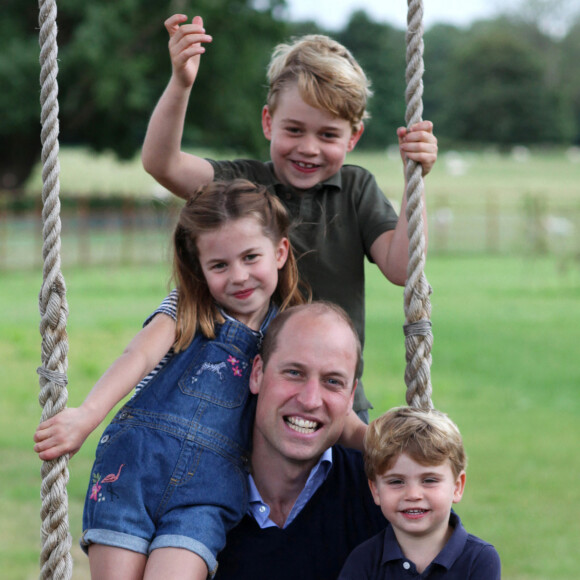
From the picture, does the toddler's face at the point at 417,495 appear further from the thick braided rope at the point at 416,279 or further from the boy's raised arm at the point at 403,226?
the boy's raised arm at the point at 403,226

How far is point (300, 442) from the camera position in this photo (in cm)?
227

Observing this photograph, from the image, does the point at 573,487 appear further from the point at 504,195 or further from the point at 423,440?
the point at 504,195

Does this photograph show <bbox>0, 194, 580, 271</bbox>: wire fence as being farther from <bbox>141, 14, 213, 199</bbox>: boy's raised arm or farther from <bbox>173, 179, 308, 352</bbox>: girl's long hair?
<bbox>173, 179, 308, 352</bbox>: girl's long hair

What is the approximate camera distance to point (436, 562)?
A: 2.08m

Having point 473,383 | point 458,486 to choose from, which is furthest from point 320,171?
point 473,383

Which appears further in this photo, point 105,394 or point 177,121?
point 177,121

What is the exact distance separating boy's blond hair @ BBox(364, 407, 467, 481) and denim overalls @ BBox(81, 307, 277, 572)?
0.37m

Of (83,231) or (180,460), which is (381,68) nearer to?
(83,231)

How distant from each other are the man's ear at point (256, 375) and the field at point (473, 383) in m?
4.20

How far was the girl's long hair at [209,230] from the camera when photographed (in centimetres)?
249

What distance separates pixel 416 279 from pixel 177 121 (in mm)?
743

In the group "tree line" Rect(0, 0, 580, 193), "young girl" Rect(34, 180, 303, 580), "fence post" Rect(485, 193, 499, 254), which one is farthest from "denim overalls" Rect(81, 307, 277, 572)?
"fence post" Rect(485, 193, 499, 254)

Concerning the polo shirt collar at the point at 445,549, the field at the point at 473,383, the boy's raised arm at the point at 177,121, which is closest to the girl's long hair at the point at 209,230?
the boy's raised arm at the point at 177,121

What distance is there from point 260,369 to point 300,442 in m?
0.21
